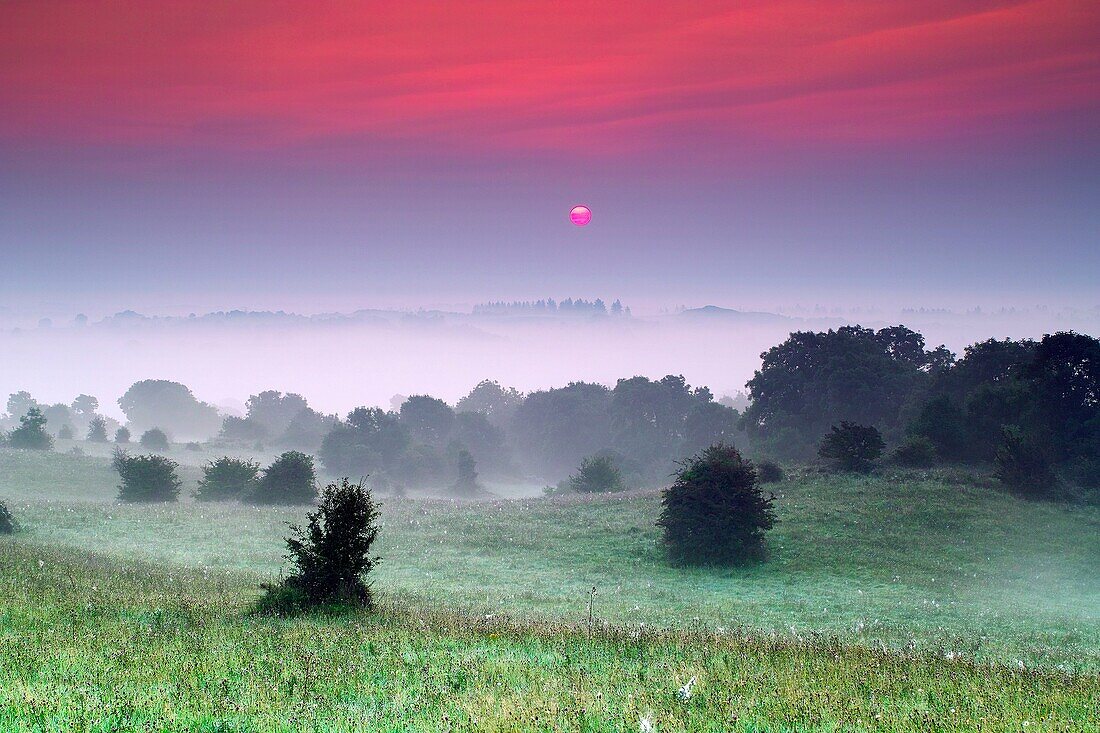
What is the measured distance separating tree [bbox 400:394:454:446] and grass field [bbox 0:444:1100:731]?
75.0m

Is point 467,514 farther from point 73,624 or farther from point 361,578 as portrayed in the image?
point 73,624

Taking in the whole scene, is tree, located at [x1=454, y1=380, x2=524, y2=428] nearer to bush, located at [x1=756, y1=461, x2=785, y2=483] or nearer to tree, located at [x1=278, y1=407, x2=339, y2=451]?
tree, located at [x1=278, y1=407, x2=339, y2=451]

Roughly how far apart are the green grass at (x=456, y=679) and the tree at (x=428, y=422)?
Answer: 9989 centimetres

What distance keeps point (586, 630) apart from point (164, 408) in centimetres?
16650

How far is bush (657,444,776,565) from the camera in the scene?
29.4 metres

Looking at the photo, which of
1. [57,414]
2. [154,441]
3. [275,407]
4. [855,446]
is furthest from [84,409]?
[855,446]

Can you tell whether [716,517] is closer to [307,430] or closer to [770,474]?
[770,474]

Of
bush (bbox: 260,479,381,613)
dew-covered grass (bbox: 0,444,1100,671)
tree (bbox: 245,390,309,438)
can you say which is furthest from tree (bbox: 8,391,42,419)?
bush (bbox: 260,479,381,613)

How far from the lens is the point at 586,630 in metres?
12.6

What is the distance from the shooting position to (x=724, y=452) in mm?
33531

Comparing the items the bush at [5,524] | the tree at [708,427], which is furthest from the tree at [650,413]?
the bush at [5,524]

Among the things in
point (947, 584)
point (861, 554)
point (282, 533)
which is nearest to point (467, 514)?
point (282, 533)

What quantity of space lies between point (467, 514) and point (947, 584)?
27128mm

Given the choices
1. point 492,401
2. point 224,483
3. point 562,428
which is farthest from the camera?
point 492,401
